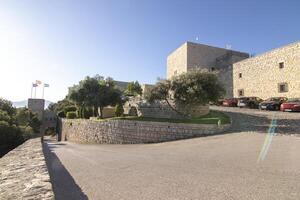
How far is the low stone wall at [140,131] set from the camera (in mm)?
16631

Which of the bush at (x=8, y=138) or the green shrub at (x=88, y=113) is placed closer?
the bush at (x=8, y=138)

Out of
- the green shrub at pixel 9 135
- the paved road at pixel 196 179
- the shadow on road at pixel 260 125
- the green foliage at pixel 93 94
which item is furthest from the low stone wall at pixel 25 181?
the green foliage at pixel 93 94

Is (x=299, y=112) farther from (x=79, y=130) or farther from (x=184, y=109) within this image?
(x=79, y=130)

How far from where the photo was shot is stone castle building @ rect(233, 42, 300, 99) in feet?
98.4

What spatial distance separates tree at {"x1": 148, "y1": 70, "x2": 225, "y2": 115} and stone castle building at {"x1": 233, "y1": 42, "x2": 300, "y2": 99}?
15.7 meters

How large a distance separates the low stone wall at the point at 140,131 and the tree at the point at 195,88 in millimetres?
2977

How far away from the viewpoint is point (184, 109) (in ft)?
72.0

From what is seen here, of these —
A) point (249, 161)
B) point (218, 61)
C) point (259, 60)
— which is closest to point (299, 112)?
point (259, 60)

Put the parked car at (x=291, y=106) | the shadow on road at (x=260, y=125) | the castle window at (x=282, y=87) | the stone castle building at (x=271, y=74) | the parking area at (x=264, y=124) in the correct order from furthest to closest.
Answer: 1. the castle window at (x=282, y=87)
2. the stone castle building at (x=271, y=74)
3. the parked car at (x=291, y=106)
4. the shadow on road at (x=260, y=125)
5. the parking area at (x=264, y=124)

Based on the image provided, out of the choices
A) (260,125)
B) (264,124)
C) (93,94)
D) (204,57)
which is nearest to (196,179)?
(260,125)

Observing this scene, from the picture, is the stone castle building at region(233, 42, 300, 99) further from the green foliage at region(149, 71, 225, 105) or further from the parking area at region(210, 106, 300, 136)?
the green foliage at region(149, 71, 225, 105)

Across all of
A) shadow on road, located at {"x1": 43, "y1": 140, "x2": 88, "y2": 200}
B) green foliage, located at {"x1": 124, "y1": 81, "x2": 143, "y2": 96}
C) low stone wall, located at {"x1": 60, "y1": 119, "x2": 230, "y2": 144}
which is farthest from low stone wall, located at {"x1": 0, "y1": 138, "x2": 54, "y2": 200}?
green foliage, located at {"x1": 124, "y1": 81, "x2": 143, "y2": 96}

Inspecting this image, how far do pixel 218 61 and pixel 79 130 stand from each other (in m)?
31.6

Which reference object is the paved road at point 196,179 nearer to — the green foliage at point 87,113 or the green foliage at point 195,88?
the green foliage at point 195,88
